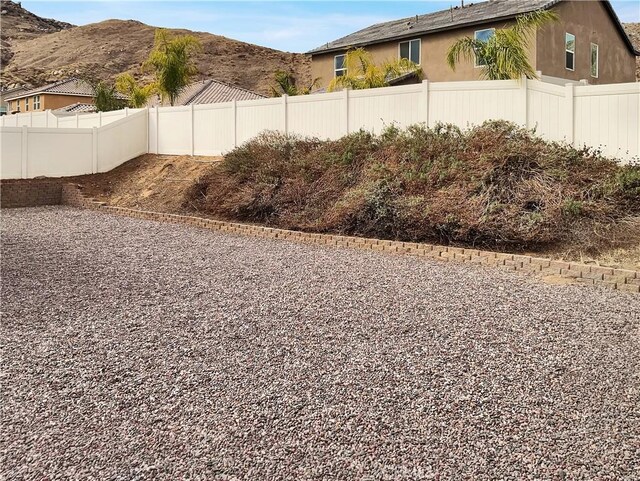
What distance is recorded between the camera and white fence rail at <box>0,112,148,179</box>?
16.6 metres

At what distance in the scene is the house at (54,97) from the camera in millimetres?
40875

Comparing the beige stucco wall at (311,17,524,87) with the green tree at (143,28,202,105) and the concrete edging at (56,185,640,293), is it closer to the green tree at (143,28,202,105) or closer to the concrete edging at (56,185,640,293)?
the green tree at (143,28,202,105)

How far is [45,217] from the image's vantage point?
13.4 metres

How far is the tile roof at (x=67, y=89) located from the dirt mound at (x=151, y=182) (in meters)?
28.0

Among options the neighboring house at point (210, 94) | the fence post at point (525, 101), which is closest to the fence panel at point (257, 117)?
the fence post at point (525, 101)

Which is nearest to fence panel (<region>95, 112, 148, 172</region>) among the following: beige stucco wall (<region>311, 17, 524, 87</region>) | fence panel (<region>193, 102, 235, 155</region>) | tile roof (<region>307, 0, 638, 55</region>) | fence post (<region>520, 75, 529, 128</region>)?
fence panel (<region>193, 102, 235, 155</region>)

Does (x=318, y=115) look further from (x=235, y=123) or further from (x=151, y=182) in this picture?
(x=151, y=182)

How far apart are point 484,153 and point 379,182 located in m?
1.83

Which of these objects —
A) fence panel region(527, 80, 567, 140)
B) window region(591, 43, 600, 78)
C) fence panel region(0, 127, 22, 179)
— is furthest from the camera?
window region(591, 43, 600, 78)

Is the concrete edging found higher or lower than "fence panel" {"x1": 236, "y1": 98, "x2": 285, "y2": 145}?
lower

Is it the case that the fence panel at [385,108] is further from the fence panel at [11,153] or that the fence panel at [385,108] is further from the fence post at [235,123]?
the fence panel at [11,153]

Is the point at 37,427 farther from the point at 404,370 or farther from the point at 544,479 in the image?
the point at 544,479

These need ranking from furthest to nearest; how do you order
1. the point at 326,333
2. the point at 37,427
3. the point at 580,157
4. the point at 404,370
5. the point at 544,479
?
the point at 580,157 → the point at 326,333 → the point at 404,370 → the point at 37,427 → the point at 544,479

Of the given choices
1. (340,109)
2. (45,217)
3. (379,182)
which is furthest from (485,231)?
(45,217)
